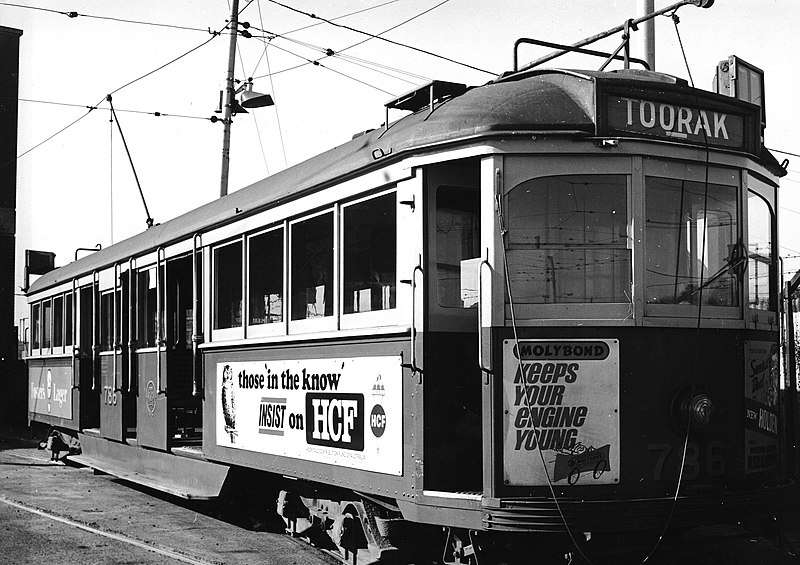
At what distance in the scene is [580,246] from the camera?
572 cm

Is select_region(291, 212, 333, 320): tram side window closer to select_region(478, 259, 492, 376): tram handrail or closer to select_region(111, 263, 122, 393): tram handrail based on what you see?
select_region(478, 259, 492, 376): tram handrail

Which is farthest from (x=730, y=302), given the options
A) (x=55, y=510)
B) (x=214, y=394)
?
(x=55, y=510)

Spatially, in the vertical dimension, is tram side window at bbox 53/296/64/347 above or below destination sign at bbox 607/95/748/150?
below

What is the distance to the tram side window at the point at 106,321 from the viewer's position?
12.6 meters

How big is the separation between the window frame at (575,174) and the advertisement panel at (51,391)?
10228 millimetres

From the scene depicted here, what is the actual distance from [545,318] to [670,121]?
1.36 metres

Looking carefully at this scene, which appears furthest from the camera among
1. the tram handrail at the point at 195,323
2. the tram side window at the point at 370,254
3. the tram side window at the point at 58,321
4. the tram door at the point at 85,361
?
the tram side window at the point at 58,321

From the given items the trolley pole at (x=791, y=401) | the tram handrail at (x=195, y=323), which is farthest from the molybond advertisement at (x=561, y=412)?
the tram handrail at (x=195, y=323)

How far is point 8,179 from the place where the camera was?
2723 cm

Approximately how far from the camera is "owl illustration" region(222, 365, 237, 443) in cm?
847

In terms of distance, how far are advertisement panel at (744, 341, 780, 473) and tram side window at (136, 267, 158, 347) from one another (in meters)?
6.76

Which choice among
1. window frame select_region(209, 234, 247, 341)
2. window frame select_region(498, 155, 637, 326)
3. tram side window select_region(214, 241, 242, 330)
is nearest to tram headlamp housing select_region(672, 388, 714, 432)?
window frame select_region(498, 155, 637, 326)

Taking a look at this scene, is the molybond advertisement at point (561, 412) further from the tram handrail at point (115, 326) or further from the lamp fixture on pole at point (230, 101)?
the lamp fixture on pole at point (230, 101)

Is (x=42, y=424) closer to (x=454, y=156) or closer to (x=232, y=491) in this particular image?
(x=232, y=491)
